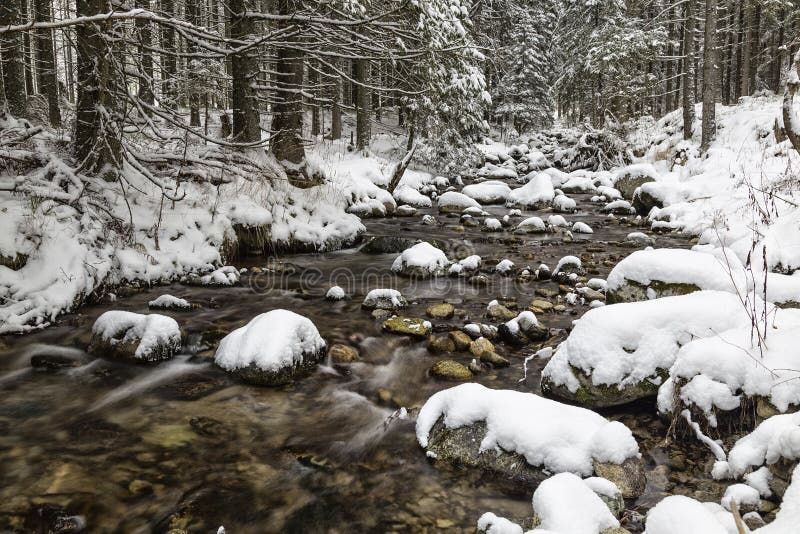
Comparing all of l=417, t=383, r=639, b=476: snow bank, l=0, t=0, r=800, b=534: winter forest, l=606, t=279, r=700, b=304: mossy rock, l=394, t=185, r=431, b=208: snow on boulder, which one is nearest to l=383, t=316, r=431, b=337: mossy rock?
l=0, t=0, r=800, b=534: winter forest

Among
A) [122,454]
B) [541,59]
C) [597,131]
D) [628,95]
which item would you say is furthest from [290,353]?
[541,59]

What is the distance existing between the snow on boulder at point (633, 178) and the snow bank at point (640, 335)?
1227 cm

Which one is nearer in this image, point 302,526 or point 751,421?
point 302,526

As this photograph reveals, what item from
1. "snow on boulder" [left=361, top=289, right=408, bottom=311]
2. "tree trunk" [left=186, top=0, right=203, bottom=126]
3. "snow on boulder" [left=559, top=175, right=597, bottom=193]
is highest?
"tree trunk" [left=186, top=0, right=203, bottom=126]

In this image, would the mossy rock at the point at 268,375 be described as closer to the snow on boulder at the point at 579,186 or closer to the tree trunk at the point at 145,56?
the tree trunk at the point at 145,56

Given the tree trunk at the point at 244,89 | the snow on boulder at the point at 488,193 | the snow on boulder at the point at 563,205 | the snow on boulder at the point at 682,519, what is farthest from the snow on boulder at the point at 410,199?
the snow on boulder at the point at 682,519

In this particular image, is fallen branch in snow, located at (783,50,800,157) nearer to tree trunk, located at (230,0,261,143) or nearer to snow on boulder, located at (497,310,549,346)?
snow on boulder, located at (497,310,549,346)

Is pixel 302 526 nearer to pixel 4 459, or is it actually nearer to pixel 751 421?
pixel 4 459

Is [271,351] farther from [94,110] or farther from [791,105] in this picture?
[791,105]

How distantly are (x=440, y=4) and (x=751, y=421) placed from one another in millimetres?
8515

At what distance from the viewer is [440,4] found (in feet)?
29.7

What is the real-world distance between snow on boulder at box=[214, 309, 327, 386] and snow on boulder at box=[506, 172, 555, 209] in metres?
11.6

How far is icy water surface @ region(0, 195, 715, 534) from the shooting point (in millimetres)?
3012

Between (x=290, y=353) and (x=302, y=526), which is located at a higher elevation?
(x=290, y=353)
